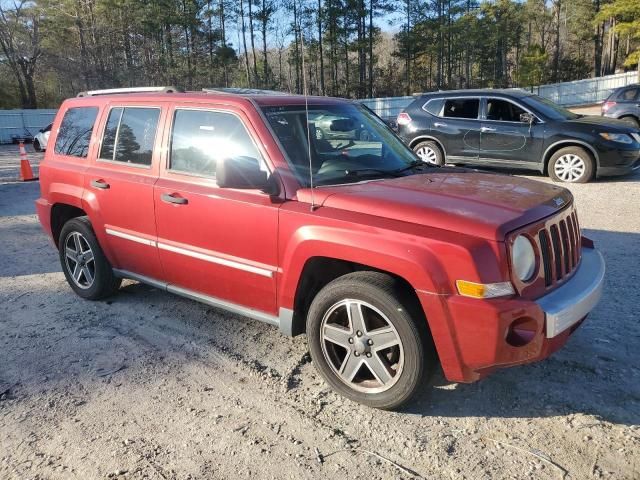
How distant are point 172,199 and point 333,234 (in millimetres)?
1497

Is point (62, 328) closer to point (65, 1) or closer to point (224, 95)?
point (224, 95)

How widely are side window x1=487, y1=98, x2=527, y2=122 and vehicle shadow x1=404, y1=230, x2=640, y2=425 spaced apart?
7037mm

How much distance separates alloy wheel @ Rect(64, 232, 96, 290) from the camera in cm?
500

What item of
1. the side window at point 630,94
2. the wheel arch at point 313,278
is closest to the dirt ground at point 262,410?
the wheel arch at point 313,278

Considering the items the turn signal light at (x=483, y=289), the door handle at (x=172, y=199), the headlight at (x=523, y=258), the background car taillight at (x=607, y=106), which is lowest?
the turn signal light at (x=483, y=289)

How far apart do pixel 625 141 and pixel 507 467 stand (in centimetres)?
883

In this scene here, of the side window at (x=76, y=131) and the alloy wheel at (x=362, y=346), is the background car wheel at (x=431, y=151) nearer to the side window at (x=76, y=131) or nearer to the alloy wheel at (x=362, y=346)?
the side window at (x=76, y=131)

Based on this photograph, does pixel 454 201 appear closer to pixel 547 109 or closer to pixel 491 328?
pixel 491 328

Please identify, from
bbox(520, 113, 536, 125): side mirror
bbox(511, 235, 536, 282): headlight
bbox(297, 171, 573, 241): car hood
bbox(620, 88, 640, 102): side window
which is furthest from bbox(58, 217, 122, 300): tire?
bbox(620, 88, 640, 102): side window

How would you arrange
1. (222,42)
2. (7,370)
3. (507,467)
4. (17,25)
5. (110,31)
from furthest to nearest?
(222,42), (110,31), (17,25), (7,370), (507,467)

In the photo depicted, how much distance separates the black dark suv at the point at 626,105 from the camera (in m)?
16.7

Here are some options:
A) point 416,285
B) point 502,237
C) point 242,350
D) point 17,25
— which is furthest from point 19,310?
point 17,25

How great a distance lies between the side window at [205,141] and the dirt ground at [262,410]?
53.8 inches

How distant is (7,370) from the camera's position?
150 inches
